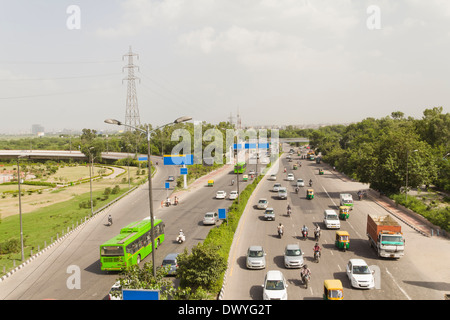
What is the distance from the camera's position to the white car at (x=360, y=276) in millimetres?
21953

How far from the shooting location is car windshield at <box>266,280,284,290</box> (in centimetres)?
2066

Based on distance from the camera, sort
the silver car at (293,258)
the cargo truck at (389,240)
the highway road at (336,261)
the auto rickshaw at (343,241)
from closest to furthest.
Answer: the highway road at (336,261), the silver car at (293,258), the cargo truck at (389,240), the auto rickshaw at (343,241)

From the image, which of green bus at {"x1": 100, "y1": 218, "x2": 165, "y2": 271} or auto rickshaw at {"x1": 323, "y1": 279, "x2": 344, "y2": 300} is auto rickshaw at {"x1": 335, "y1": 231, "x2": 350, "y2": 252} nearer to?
auto rickshaw at {"x1": 323, "y1": 279, "x2": 344, "y2": 300}

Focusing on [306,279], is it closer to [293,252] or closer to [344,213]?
[293,252]

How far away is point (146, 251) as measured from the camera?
97.2ft

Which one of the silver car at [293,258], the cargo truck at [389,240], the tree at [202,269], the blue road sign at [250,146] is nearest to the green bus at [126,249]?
the tree at [202,269]

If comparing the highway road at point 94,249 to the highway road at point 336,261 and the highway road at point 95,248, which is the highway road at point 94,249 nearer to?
the highway road at point 95,248

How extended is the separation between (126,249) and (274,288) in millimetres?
11360

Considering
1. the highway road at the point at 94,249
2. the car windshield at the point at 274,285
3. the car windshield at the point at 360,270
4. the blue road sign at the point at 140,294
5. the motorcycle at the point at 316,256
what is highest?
the blue road sign at the point at 140,294

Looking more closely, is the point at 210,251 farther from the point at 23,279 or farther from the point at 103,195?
the point at 103,195

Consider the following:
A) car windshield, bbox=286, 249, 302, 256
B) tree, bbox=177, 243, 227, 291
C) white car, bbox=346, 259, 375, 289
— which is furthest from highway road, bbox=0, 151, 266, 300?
white car, bbox=346, 259, 375, 289

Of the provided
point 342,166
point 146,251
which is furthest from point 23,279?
point 342,166

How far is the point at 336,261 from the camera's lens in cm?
2745

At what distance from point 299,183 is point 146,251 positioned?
4276cm
